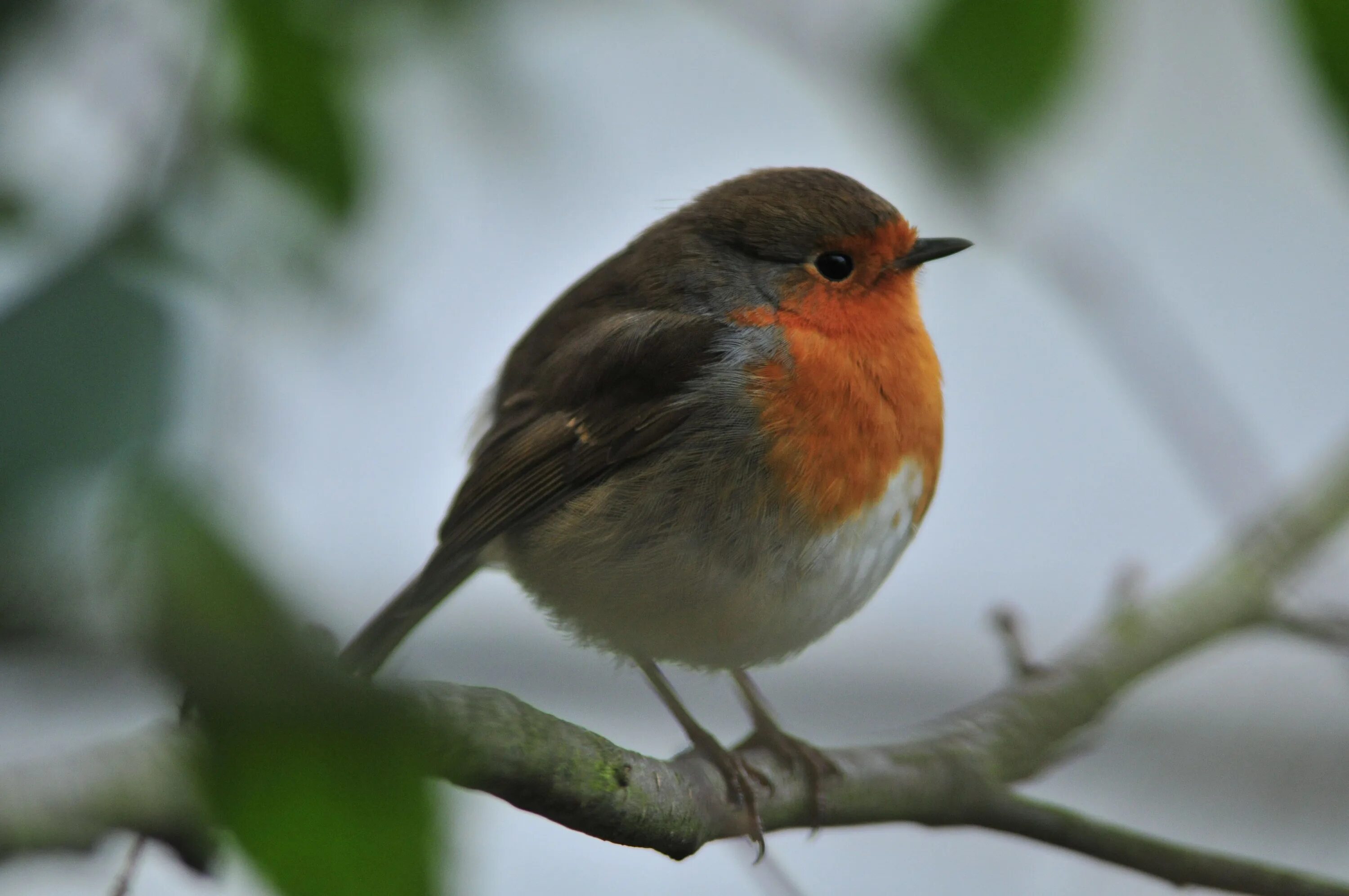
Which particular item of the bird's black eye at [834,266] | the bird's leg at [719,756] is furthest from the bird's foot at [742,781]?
the bird's black eye at [834,266]

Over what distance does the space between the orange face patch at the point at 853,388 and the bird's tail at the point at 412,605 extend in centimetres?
67

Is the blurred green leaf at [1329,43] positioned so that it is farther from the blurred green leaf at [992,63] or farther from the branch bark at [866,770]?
the branch bark at [866,770]

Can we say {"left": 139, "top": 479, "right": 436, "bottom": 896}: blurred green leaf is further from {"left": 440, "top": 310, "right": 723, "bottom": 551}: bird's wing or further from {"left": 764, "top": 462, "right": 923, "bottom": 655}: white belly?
{"left": 440, "top": 310, "right": 723, "bottom": 551}: bird's wing

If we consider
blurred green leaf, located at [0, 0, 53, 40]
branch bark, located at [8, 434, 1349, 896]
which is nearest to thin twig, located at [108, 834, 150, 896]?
branch bark, located at [8, 434, 1349, 896]

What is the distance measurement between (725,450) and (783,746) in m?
0.60

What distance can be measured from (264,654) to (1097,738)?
2.34m

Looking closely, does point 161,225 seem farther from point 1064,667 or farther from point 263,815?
point 1064,667

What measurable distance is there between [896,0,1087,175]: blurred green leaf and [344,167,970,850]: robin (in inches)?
34.7

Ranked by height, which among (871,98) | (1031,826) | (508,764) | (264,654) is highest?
(871,98)

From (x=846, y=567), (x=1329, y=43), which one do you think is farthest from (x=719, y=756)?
(x=1329, y=43)

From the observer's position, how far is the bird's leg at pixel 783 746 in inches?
90.4

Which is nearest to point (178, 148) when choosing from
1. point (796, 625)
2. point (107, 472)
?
point (107, 472)

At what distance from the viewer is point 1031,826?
7.02 ft

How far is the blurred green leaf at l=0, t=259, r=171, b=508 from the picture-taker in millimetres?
788
